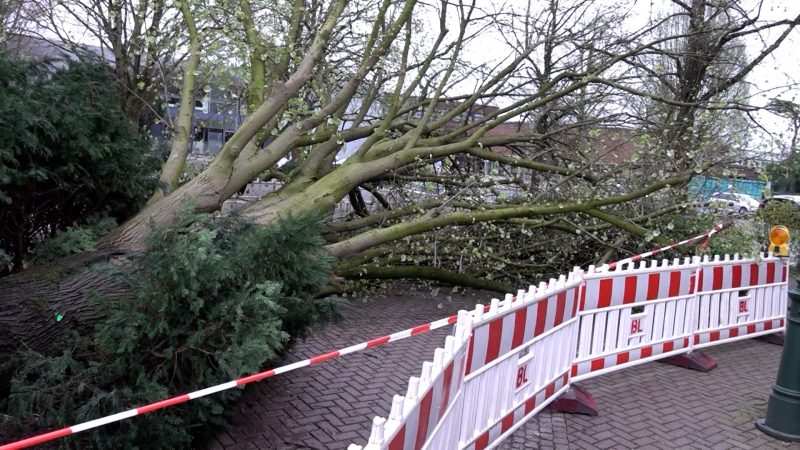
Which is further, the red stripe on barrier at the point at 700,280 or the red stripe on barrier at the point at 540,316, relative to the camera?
→ the red stripe on barrier at the point at 700,280

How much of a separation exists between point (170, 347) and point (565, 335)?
293 centimetres

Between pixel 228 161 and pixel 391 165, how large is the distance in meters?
2.05

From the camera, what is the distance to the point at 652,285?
6.09 meters

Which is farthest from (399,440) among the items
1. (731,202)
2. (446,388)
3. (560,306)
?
(731,202)

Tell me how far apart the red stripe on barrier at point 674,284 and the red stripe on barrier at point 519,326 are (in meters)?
2.55

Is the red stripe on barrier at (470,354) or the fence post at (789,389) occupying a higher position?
the red stripe on barrier at (470,354)

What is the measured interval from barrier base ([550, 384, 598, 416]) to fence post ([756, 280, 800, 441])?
1.29 meters

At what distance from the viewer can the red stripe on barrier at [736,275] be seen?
277 inches

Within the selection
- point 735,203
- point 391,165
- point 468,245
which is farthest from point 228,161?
point 735,203

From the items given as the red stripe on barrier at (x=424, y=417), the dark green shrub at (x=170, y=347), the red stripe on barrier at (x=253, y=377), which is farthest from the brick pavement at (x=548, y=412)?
the red stripe on barrier at (x=424, y=417)

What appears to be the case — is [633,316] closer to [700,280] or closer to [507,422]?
[700,280]

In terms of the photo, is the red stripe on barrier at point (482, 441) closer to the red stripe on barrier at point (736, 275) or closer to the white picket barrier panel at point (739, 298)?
the white picket barrier panel at point (739, 298)

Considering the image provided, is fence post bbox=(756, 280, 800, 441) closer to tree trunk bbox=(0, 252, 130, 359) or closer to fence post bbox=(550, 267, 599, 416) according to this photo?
fence post bbox=(550, 267, 599, 416)

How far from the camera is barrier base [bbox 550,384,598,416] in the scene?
A: 5.20 metres
